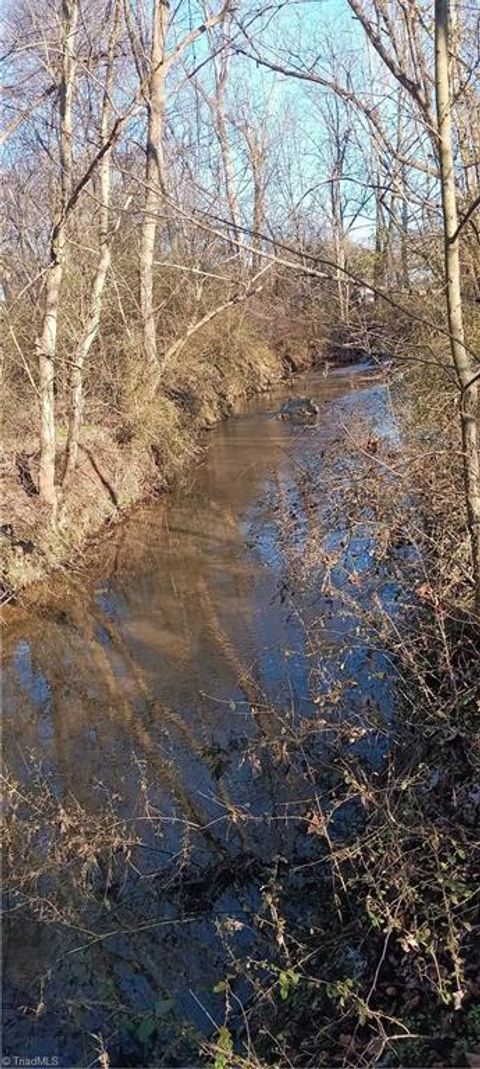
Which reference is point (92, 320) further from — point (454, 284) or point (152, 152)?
point (454, 284)

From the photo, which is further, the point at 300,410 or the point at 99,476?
the point at 300,410

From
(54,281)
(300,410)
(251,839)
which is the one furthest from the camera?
(300,410)

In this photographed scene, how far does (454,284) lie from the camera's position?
3.78 metres

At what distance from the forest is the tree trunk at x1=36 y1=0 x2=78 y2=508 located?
4cm

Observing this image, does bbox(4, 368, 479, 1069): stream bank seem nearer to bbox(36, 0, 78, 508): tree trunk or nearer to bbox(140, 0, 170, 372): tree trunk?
bbox(36, 0, 78, 508): tree trunk

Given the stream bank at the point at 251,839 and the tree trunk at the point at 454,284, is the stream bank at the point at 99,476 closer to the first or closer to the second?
the stream bank at the point at 251,839

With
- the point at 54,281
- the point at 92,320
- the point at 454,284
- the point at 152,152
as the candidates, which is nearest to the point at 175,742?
the point at 454,284

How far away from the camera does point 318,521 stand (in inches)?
277

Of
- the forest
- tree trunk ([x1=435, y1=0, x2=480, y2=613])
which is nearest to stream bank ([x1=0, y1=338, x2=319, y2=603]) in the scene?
the forest

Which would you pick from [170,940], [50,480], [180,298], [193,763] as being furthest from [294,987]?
[180,298]

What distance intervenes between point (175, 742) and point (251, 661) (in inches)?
53.9

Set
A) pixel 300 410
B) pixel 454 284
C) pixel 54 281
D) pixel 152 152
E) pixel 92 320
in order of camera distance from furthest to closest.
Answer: pixel 300 410 < pixel 152 152 < pixel 92 320 < pixel 54 281 < pixel 454 284

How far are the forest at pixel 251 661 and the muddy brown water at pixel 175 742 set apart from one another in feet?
0.08

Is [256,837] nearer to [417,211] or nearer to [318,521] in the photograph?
[318,521]
